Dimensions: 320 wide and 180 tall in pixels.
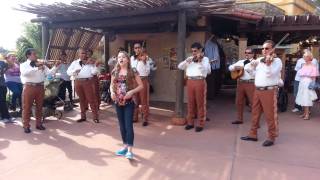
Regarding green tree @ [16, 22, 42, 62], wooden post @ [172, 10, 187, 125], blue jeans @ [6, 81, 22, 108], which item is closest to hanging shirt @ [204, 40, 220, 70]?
wooden post @ [172, 10, 187, 125]

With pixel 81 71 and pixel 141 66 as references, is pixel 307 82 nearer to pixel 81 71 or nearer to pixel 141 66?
pixel 141 66

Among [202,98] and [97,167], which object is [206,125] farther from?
[97,167]

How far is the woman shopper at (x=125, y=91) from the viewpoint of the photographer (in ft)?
17.1

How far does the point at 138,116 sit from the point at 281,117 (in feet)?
11.4

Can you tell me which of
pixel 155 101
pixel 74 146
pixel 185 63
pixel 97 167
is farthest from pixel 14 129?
pixel 155 101

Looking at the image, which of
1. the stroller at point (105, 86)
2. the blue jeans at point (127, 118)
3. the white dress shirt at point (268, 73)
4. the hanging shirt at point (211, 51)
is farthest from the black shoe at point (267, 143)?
the stroller at point (105, 86)

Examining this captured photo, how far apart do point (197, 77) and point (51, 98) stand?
3.51 metres

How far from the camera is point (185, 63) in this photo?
703 cm

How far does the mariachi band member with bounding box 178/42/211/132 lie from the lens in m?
6.99

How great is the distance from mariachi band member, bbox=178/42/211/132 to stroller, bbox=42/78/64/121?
10.4ft

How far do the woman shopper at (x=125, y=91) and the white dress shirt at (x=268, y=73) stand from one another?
6.77ft

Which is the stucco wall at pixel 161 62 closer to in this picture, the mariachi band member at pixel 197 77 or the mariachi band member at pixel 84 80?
the mariachi band member at pixel 84 80

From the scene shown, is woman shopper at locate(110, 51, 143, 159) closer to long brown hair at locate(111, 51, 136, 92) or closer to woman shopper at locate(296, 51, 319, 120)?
long brown hair at locate(111, 51, 136, 92)

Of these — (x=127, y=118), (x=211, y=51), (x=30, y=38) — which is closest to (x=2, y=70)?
(x=127, y=118)
